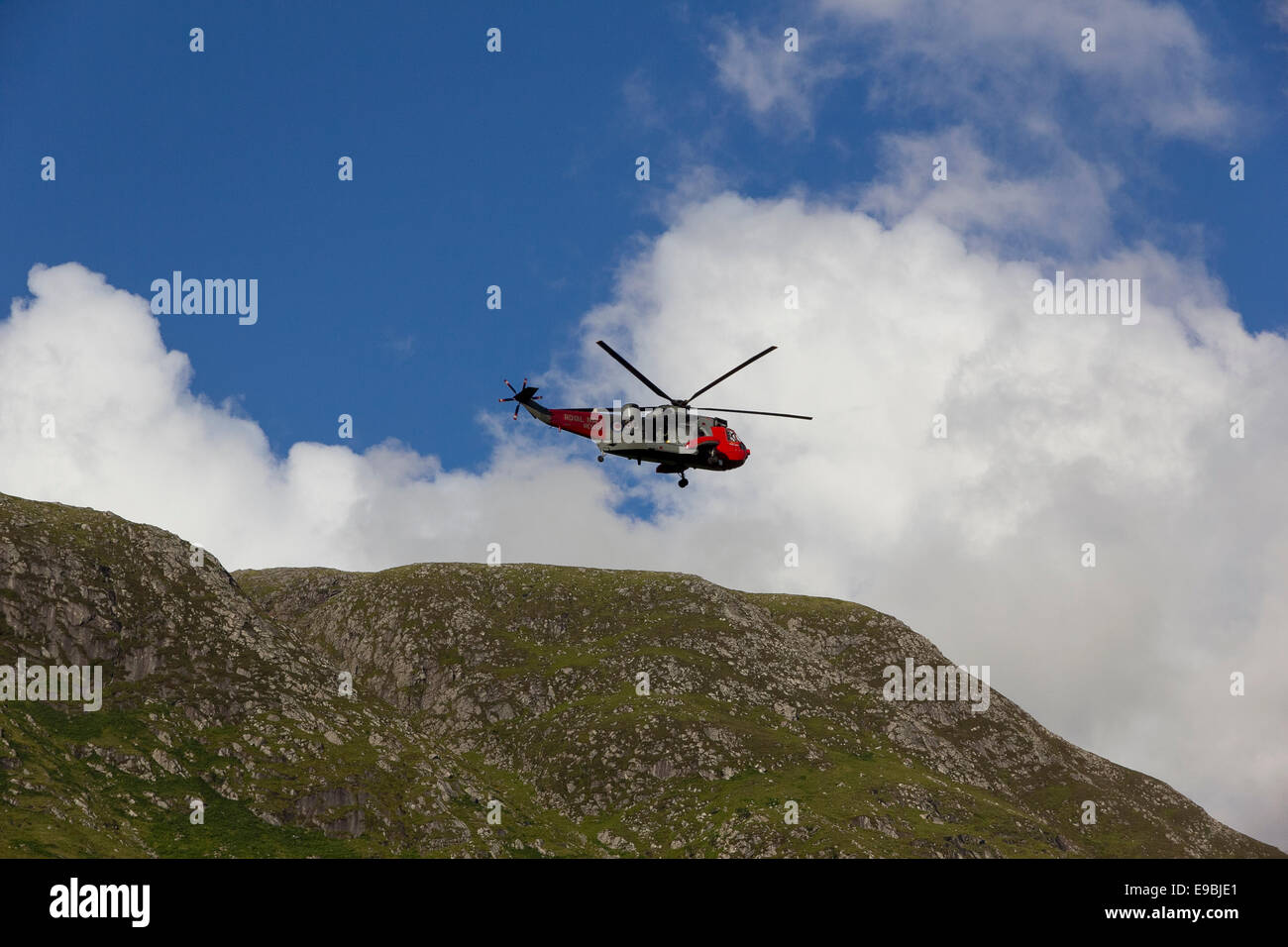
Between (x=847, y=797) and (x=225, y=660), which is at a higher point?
(x=225, y=660)

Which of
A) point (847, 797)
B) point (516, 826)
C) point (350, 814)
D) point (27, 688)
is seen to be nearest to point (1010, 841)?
point (847, 797)

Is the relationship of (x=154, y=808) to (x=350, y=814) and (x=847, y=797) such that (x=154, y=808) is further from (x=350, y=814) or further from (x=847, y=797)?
(x=847, y=797)
